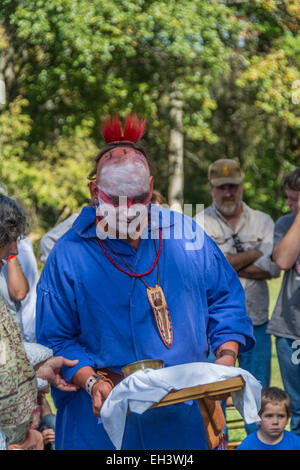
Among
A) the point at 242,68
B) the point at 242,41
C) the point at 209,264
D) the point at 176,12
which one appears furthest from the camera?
the point at 242,68

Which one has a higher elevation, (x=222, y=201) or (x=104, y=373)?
(x=104, y=373)

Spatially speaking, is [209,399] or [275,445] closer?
[209,399]

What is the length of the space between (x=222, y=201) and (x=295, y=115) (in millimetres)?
12165

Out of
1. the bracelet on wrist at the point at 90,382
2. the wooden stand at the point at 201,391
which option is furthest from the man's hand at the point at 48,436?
the wooden stand at the point at 201,391

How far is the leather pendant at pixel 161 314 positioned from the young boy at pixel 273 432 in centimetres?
167

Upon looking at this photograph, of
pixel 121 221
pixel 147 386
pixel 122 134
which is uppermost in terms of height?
pixel 122 134

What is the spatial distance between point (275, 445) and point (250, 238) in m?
1.46

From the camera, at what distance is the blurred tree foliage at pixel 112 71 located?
12.9 metres

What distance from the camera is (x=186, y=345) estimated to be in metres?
2.39

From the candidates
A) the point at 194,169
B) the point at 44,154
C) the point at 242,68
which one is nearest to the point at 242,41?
the point at 242,68

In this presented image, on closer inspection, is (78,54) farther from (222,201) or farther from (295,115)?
(222,201)

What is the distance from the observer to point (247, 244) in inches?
182

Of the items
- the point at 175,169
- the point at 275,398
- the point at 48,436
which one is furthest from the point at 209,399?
the point at 175,169

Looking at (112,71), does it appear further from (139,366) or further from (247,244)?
(139,366)
